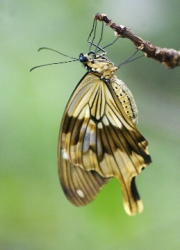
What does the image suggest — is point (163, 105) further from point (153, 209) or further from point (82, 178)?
point (82, 178)

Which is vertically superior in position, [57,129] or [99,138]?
[57,129]

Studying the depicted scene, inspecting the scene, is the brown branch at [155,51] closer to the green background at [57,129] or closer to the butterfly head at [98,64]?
the butterfly head at [98,64]

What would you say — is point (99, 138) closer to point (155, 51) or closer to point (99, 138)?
point (99, 138)

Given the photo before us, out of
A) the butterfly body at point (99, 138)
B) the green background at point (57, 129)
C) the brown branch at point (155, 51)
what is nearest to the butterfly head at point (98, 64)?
the butterfly body at point (99, 138)

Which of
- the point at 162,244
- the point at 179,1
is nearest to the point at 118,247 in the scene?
the point at 162,244

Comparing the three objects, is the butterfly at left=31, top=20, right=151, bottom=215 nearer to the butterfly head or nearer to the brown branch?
the butterfly head

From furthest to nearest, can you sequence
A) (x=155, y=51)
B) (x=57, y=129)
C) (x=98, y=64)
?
(x=57, y=129) → (x=98, y=64) → (x=155, y=51)

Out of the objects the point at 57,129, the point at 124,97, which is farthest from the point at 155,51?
the point at 57,129

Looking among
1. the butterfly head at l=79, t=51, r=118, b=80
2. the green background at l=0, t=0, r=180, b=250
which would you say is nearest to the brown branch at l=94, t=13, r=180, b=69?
the butterfly head at l=79, t=51, r=118, b=80
